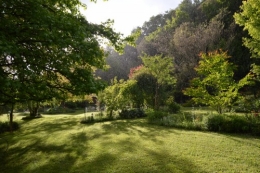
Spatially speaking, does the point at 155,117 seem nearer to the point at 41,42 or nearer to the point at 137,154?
the point at 137,154

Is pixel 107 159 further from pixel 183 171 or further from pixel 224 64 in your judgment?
pixel 224 64

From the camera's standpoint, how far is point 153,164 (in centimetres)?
727

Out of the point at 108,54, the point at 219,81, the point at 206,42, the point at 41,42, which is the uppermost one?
the point at 206,42

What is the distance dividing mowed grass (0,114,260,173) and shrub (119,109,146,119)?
6627 mm

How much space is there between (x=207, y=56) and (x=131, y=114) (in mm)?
8669

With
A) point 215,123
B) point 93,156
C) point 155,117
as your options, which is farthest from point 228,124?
point 93,156

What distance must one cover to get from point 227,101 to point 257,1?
7902 mm

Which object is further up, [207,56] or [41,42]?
[207,56]

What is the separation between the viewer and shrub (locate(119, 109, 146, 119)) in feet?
62.7

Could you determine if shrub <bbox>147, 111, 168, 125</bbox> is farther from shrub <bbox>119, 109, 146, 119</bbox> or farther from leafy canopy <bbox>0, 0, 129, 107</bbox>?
leafy canopy <bbox>0, 0, 129, 107</bbox>

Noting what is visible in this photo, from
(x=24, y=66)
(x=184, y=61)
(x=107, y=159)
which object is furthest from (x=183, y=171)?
(x=184, y=61)

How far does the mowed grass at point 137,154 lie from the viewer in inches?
279

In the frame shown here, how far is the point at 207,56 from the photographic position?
53.1 feet

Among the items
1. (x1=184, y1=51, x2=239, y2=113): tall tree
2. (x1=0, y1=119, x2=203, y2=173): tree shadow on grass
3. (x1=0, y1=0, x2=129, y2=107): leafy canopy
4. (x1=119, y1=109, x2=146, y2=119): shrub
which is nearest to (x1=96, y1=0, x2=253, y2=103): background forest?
(x1=119, y1=109, x2=146, y2=119): shrub
